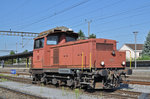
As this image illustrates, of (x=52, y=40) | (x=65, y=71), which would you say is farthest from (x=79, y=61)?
(x=52, y=40)

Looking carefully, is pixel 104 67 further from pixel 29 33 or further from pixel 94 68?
pixel 29 33

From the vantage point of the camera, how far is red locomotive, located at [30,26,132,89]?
29.3 ft

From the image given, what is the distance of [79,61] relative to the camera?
9625mm

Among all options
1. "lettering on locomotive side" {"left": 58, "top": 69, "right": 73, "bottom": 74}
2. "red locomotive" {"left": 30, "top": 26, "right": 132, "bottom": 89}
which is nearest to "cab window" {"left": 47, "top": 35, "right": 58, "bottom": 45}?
"red locomotive" {"left": 30, "top": 26, "right": 132, "bottom": 89}

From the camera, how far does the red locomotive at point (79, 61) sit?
895cm

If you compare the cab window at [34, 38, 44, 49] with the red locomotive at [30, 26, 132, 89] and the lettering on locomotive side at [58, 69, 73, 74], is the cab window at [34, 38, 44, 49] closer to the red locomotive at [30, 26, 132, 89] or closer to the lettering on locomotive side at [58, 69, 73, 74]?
the red locomotive at [30, 26, 132, 89]

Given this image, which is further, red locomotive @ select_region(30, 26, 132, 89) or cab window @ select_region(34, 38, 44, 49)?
cab window @ select_region(34, 38, 44, 49)

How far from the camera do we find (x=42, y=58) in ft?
40.0

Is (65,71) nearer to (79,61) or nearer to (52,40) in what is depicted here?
(79,61)

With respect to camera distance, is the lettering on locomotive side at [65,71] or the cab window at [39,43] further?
the cab window at [39,43]

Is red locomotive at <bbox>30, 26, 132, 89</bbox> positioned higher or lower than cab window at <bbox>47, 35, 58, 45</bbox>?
lower

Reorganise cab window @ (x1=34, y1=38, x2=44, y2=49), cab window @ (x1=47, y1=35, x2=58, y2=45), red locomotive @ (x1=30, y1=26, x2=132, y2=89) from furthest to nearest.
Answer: cab window @ (x1=34, y1=38, x2=44, y2=49) < cab window @ (x1=47, y1=35, x2=58, y2=45) < red locomotive @ (x1=30, y1=26, x2=132, y2=89)

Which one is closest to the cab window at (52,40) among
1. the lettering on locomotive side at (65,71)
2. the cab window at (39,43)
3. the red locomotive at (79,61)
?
the red locomotive at (79,61)

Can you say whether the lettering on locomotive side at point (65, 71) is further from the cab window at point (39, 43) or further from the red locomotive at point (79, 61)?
the cab window at point (39, 43)
